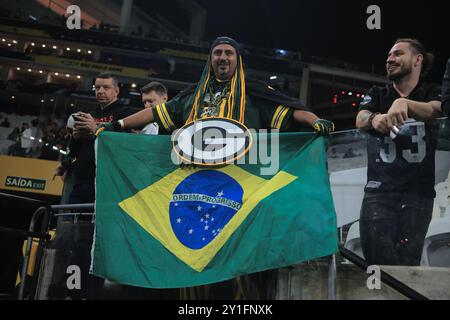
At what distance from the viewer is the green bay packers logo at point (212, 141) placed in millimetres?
3307

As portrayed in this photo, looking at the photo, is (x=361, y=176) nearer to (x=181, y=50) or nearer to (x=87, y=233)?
(x=87, y=233)

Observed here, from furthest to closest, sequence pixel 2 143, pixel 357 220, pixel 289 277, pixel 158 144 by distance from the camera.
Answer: pixel 2 143 < pixel 158 144 < pixel 357 220 < pixel 289 277

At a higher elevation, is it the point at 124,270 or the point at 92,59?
the point at 92,59

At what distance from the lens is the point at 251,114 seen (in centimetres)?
360

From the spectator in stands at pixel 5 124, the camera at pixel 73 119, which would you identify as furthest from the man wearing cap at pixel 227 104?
the spectator in stands at pixel 5 124

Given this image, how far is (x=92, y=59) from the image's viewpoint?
95.6ft

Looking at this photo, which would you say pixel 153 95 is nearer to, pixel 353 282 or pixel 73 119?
pixel 73 119

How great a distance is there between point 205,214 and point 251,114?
0.88 m

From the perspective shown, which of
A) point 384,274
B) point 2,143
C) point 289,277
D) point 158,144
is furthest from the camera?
point 2,143

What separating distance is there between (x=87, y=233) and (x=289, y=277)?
1.56 meters

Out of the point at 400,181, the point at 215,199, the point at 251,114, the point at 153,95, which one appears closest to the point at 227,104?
the point at 251,114

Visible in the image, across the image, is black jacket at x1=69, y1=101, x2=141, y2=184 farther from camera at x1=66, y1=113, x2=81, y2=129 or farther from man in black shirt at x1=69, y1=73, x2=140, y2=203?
camera at x1=66, y1=113, x2=81, y2=129

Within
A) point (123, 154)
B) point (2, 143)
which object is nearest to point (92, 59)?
point (2, 143)

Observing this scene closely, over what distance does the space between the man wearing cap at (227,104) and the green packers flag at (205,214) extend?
249 millimetres
